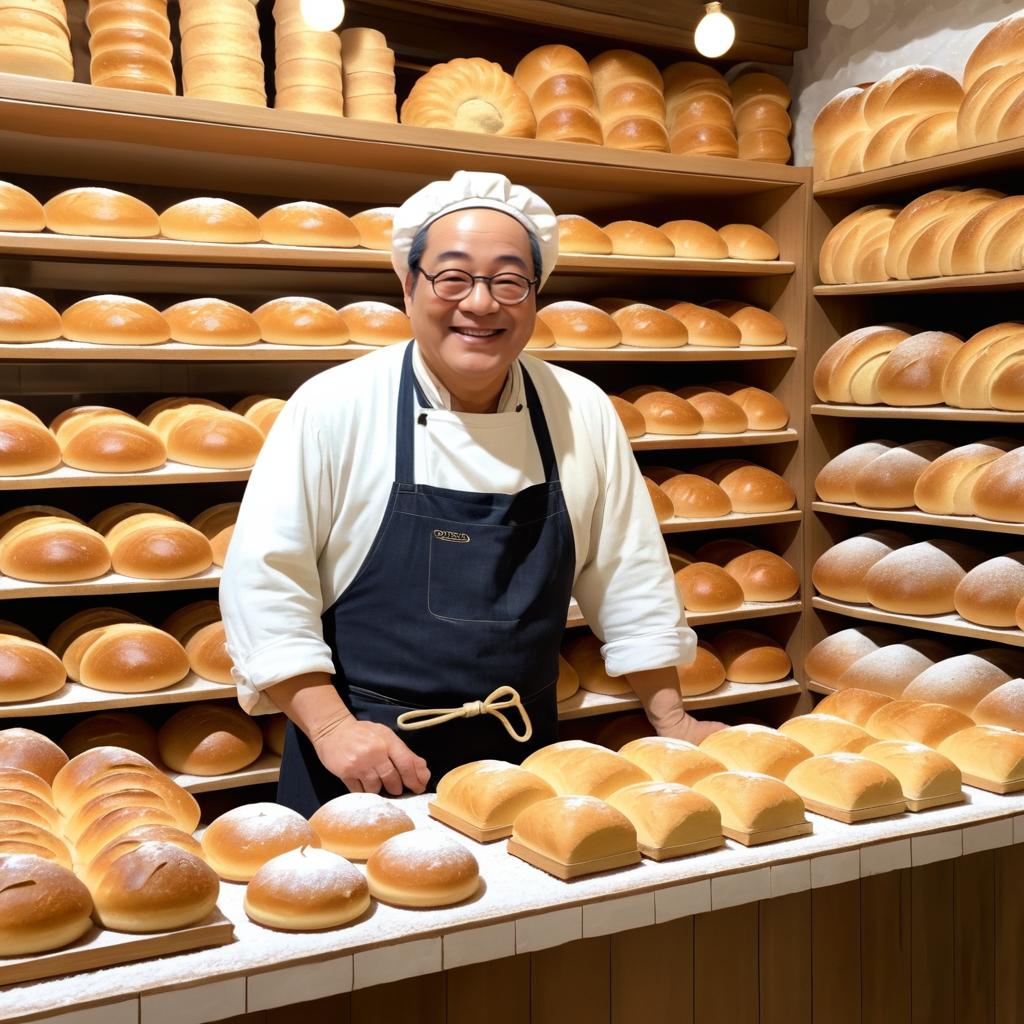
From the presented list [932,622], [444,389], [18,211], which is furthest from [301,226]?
[932,622]

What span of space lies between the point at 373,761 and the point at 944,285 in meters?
2.17

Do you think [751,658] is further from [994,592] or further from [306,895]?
[306,895]

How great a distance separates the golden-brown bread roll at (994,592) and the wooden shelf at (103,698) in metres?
1.85

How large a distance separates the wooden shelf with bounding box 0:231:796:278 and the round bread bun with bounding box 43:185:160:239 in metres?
0.02

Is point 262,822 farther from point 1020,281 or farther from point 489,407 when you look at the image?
point 1020,281

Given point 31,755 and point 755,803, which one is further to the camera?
point 31,755

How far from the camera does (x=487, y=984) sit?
121cm

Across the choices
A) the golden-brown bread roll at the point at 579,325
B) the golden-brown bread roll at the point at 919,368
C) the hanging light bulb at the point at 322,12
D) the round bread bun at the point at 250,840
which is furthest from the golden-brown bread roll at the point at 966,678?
the hanging light bulb at the point at 322,12

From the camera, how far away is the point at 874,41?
3758 millimetres

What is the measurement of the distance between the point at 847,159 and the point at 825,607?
1.33 m

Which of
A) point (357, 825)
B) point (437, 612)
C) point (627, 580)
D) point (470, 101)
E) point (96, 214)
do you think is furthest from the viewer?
point (470, 101)

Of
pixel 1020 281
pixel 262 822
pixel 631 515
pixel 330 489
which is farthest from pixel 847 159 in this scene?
pixel 262 822

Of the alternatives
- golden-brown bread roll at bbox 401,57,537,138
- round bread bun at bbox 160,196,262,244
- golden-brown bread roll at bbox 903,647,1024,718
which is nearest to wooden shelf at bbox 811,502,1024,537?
golden-brown bread roll at bbox 903,647,1024,718

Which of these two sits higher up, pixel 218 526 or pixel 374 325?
pixel 374 325
